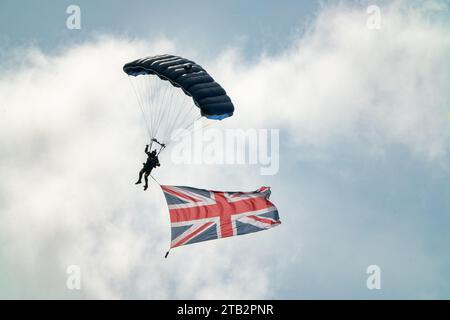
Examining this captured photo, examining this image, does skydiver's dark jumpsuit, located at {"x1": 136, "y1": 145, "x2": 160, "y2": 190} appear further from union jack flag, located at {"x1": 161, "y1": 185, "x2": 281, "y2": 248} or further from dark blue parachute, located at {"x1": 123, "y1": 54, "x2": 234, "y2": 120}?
dark blue parachute, located at {"x1": 123, "y1": 54, "x2": 234, "y2": 120}

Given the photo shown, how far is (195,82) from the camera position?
31891mm

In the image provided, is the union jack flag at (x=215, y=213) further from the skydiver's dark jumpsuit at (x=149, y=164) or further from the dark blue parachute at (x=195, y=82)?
the dark blue parachute at (x=195, y=82)

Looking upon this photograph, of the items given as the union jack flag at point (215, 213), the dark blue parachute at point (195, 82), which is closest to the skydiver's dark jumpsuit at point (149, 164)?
the union jack flag at point (215, 213)

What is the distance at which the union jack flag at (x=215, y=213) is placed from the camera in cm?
3123

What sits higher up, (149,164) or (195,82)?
(195,82)

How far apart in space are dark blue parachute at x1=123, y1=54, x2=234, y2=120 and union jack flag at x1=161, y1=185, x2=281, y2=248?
4.16 metres

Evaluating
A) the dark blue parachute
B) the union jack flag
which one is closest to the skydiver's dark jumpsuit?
the union jack flag

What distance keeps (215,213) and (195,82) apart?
21.2 feet

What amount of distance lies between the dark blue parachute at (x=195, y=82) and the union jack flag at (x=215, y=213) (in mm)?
4162

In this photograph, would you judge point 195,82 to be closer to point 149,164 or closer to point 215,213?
point 149,164

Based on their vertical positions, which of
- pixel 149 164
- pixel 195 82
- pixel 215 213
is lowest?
pixel 215 213

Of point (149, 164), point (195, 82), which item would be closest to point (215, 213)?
point (149, 164)
